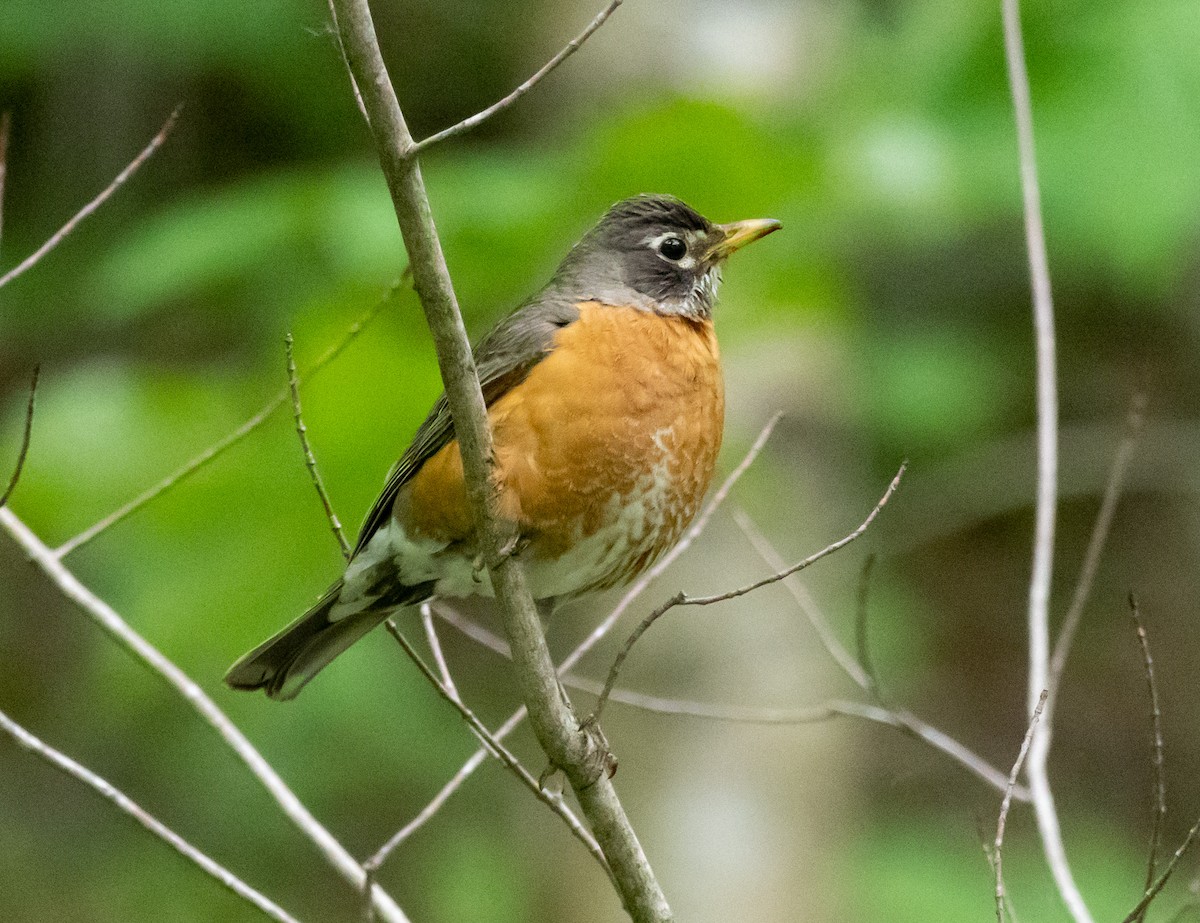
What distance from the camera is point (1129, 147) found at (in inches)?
154

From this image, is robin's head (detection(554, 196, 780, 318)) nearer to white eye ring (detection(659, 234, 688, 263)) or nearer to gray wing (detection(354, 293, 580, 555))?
white eye ring (detection(659, 234, 688, 263))

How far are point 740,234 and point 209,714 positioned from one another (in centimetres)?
159

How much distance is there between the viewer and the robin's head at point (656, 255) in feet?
10.8

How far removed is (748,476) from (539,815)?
7.68 feet

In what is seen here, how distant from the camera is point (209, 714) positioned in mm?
2693

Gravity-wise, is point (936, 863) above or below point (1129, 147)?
below

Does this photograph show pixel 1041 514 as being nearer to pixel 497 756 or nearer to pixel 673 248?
pixel 673 248

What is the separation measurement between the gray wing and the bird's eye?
31 centimetres

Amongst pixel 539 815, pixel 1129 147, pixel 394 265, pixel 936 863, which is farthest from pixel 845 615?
pixel 394 265

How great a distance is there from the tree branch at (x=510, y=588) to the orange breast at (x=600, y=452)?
338 millimetres

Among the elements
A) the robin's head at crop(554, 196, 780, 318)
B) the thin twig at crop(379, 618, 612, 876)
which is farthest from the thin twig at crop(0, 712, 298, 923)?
the robin's head at crop(554, 196, 780, 318)

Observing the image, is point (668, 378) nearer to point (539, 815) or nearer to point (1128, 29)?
point (1128, 29)

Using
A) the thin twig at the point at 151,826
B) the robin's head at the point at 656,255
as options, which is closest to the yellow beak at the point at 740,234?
the robin's head at the point at 656,255

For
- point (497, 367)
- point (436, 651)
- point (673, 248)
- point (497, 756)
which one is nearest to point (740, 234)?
point (673, 248)
